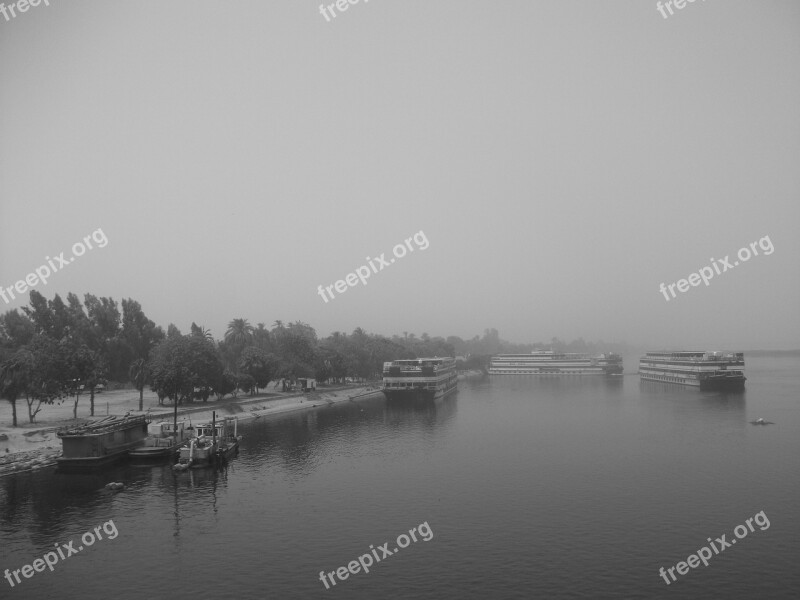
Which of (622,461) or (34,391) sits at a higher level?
(34,391)

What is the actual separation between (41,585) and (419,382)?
134962 mm

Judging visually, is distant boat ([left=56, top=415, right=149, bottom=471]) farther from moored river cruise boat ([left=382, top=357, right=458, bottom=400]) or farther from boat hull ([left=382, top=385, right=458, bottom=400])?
moored river cruise boat ([left=382, top=357, right=458, bottom=400])

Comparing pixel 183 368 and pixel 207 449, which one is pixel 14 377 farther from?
pixel 207 449

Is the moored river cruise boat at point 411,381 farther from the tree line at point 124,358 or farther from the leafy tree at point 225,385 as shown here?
the leafy tree at point 225,385

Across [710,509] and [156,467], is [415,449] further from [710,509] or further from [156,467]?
[710,509]

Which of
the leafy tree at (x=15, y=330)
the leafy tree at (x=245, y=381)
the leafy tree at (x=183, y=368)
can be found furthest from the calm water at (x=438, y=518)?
the leafy tree at (x=15, y=330)

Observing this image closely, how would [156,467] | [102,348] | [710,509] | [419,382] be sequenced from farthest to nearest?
[419,382]
[102,348]
[156,467]
[710,509]

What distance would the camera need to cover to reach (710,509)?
56.9m

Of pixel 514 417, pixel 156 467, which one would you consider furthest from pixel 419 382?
pixel 156 467

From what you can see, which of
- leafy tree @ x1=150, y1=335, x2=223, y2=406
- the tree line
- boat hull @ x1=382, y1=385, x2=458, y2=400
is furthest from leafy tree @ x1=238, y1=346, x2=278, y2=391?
boat hull @ x1=382, y1=385, x2=458, y2=400

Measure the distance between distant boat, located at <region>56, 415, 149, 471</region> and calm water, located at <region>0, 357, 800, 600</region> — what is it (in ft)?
9.00

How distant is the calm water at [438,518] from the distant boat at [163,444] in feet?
14.0

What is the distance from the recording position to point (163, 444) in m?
81.1

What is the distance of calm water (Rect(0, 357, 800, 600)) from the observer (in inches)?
1625
